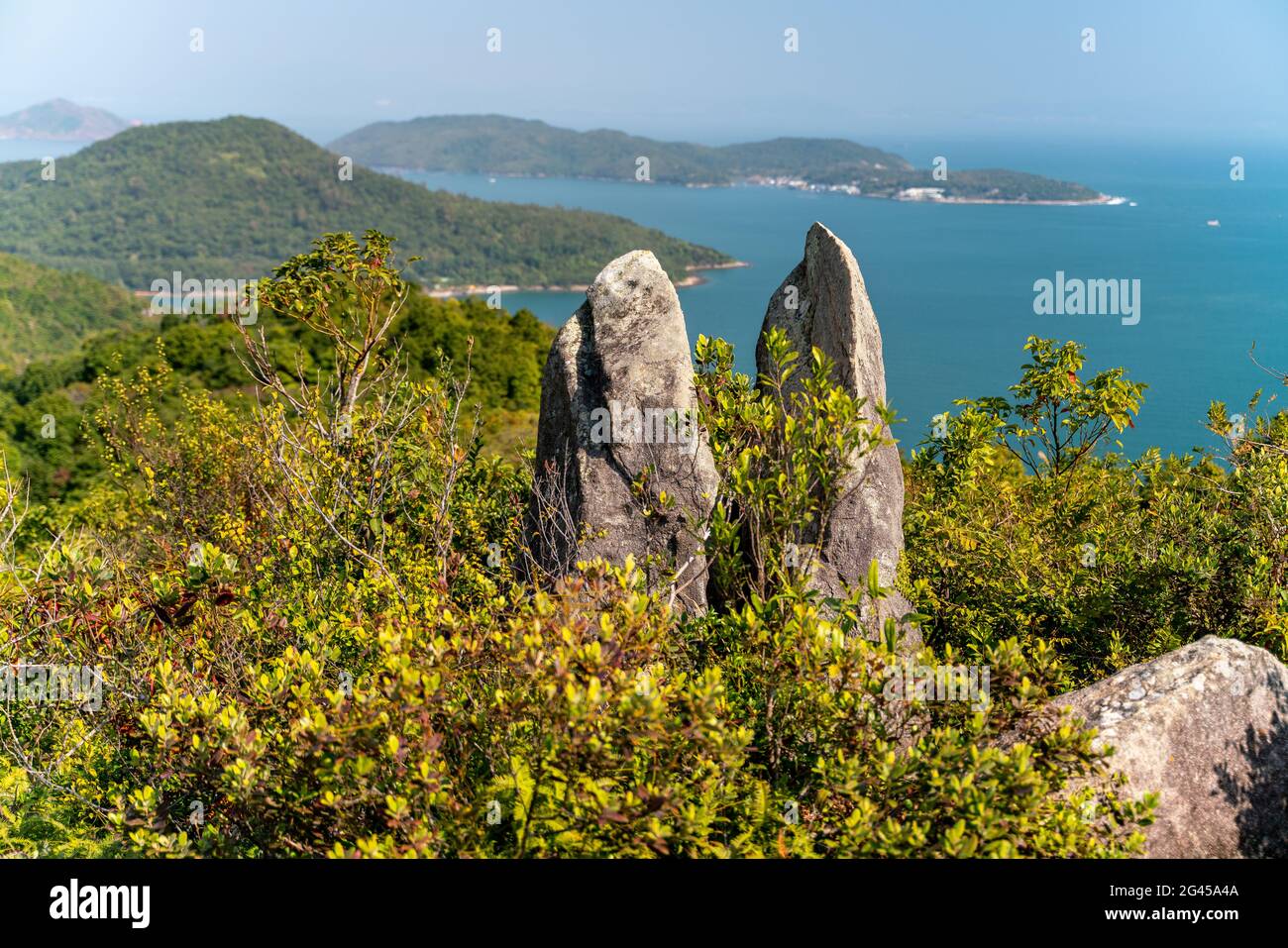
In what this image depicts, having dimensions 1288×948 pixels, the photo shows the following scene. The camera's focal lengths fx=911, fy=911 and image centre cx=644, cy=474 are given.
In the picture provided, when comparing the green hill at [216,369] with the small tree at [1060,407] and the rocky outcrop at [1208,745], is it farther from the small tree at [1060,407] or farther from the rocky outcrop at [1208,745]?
the rocky outcrop at [1208,745]

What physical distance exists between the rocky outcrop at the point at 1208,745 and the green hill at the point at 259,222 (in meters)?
126

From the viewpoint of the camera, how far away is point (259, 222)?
6845 inches

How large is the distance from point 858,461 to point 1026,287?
105895mm

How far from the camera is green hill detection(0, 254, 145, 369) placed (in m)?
101

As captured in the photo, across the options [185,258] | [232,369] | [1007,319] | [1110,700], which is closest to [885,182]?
[1007,319]

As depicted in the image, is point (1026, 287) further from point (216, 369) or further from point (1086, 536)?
point (1086, 536)

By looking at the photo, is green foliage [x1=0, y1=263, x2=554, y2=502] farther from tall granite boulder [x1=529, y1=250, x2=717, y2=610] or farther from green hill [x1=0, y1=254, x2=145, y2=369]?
green hill [x1=0, y1=254, x2=145, y2=369]

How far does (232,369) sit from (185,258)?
139980 millimetres

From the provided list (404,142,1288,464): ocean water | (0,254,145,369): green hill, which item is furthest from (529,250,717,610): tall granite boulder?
(0,254,145,369): green hill

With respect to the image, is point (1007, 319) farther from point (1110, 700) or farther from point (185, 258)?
point (185, 258)

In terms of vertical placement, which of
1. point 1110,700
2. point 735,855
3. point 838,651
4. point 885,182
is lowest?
point 735,855

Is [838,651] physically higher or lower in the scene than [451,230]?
lower

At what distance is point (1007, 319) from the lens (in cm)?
8888

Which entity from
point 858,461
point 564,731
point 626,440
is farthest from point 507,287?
point 564,731
